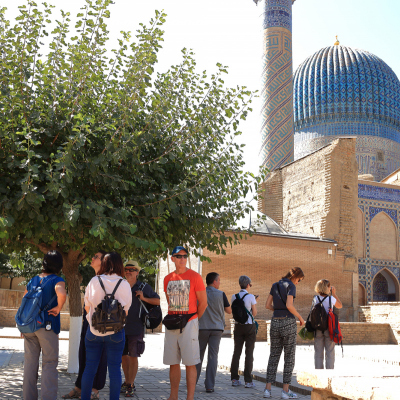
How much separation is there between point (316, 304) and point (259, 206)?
699 inches

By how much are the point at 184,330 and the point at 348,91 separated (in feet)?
101

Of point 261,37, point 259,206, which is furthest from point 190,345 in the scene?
point 261,37

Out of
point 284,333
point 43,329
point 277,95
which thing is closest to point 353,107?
point 277,95

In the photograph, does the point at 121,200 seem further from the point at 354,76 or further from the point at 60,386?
the point at 354,76

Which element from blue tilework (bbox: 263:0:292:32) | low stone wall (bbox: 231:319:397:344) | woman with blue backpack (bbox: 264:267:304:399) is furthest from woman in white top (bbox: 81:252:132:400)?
blue tilework (bbox: 263:0:292:32)

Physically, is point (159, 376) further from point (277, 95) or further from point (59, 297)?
point (277, 95)

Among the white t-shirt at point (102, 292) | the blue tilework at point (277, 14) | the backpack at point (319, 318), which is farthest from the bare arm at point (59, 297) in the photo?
the blue tilework at point (277, 14)

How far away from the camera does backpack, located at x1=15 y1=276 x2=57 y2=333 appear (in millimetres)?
3938

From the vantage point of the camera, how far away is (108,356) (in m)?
3.78

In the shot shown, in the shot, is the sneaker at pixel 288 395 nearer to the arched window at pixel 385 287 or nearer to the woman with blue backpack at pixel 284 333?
the woman with blue backpack at pixel 284 333

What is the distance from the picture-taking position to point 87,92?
5219 millimetres

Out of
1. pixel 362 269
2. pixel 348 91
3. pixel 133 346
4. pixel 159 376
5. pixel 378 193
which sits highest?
pixel 348 91

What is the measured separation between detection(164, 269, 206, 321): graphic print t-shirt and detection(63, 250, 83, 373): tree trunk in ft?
6.97

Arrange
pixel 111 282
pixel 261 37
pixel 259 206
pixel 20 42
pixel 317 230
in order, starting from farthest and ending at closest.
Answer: pixel 261 37, pixel 259 206, pixel 317 230, pixel 20 42, pixel 111 282
